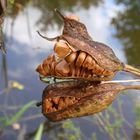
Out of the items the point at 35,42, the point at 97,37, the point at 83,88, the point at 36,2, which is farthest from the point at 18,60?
the point at 83,88

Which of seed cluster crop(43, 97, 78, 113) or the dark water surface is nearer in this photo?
seed cluster crop(43, 97, 78, 113)

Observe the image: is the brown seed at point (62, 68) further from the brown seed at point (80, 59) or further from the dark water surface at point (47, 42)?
the dark water surface at point (47, 42)

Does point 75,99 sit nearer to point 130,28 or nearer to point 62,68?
point 62,68

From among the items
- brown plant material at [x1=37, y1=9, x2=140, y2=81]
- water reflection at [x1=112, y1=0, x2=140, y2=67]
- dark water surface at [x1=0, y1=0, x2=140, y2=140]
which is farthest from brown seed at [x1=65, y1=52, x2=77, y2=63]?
water reflection at [x1=112, y1=0, x2=140, y2=67]

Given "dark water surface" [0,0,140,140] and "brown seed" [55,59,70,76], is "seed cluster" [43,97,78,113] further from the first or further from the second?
"dark water surface" [0,0,140,140]

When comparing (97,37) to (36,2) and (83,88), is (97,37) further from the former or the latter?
(83,88)

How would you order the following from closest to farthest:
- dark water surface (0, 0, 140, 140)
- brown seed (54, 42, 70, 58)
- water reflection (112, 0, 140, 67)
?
brown seed (54, 42, 70, 58)
dark water surface (0, 0, 140, 140)
water reflection (112, 0, 140, 67)

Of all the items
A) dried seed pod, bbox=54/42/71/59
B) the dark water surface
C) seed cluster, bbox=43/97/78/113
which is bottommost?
the dark water surface
